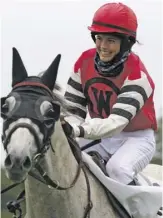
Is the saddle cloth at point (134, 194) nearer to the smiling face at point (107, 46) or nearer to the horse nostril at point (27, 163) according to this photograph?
the smiling face at point (107, 46)

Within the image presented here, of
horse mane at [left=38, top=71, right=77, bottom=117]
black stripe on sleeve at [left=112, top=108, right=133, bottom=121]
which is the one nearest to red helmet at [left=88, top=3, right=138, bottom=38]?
black stripe on sleeve at [left=112, top=108, right=133, bottom=121]

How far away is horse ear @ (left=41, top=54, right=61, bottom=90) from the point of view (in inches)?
215

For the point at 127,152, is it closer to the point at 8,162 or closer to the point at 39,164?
the point at 39,164

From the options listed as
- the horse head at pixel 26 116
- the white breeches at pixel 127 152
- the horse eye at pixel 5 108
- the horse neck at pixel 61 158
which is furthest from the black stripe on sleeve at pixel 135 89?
the horse eye at pixel 5 108

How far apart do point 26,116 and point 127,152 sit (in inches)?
73.3

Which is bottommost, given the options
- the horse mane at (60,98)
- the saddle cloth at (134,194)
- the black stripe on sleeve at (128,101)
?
the saddle cloth at (134,194)

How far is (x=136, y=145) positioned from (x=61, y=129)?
1461mm

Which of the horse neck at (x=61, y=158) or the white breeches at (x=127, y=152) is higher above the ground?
the horse neck at (x=61, y=158)

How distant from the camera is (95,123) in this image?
6121mm

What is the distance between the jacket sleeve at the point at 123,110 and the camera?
6105mm

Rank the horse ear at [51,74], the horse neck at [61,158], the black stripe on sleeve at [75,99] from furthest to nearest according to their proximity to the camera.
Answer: the black stripe on sleeve at [75,99]
the horse neck at [61,158]
the horse ear at [51,74]

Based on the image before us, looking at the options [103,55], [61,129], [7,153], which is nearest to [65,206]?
[61,129]

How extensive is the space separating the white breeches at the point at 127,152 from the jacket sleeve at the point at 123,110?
1.25 ft

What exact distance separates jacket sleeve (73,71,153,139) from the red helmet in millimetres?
482
